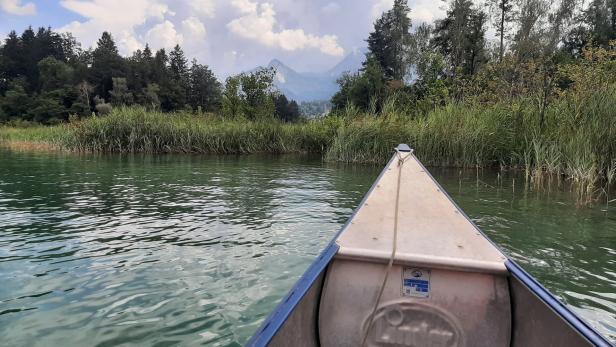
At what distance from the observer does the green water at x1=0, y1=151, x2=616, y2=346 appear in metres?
3.00

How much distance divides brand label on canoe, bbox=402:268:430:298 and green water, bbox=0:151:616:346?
1.12m

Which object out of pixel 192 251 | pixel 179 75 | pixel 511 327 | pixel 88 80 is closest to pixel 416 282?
pixel 511 327

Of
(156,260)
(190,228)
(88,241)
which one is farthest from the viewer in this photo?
(190,228)

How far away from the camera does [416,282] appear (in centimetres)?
249

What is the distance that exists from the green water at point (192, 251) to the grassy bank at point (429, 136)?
3.27ft

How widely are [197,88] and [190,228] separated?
237 ft

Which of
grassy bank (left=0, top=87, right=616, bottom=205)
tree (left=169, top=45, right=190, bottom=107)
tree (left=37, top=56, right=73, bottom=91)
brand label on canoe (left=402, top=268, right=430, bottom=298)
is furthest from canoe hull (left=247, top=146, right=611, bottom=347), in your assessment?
tree (left=169, top=45, right=190, bottom=107)

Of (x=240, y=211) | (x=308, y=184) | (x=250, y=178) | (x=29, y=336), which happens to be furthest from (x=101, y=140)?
(x=29, y=336)


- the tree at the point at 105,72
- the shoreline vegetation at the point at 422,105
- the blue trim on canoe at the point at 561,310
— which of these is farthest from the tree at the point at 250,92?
the tree at the point at 105,72

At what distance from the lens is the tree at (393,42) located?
48375 millimetres

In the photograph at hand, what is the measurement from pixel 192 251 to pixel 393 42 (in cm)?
4808

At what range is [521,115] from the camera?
34.7 ft

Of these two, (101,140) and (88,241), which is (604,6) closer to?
(101,140)

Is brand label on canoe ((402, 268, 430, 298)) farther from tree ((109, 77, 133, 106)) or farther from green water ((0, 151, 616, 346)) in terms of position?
tree ((109, 77, 133, 106))
